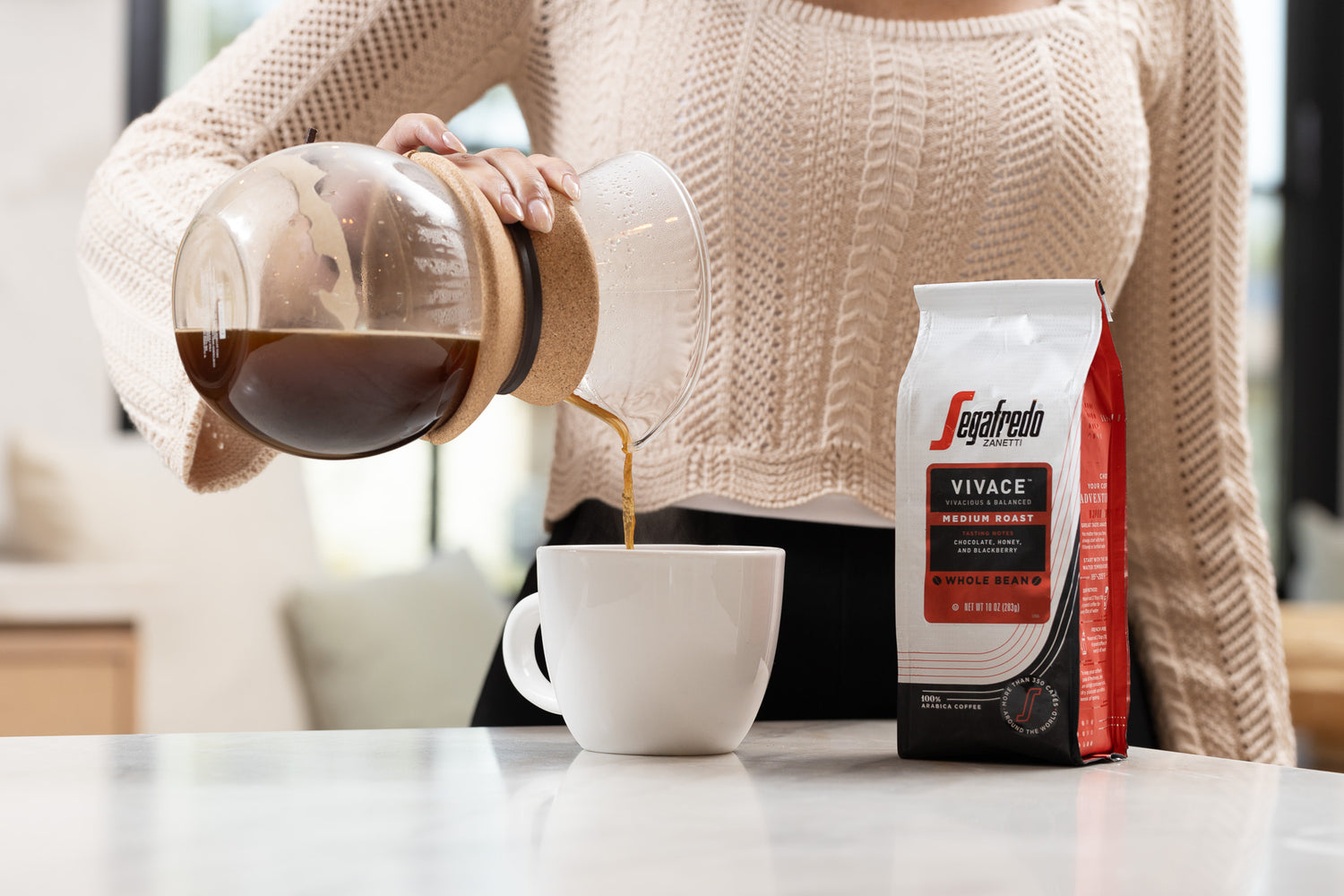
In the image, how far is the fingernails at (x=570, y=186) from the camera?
1.68 ft

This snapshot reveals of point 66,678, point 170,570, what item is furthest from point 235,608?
point 66,678

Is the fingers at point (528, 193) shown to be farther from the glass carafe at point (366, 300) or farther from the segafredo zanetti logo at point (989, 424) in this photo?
the segafredo zanetti logo at point (989, 424)

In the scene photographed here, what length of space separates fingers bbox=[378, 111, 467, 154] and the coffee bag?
0.22 meters

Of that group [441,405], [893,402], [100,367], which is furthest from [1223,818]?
[100,367]

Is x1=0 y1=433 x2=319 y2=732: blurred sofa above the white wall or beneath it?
beneath

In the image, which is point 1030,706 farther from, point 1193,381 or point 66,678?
point 66,678

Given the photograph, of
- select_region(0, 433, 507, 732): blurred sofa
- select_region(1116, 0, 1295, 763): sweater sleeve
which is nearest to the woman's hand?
select_region(1116, 0, 1295, 763): sweater sleeve

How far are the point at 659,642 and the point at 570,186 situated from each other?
188 mm

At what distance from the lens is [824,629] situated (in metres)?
0.80

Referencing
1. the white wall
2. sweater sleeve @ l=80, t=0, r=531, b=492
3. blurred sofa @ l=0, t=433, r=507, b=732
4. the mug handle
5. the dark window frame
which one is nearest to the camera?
the mug handle

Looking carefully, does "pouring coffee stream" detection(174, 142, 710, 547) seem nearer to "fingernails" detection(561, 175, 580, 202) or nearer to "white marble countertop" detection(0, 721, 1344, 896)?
"fingernails" detection(561, 175, 580, 202)

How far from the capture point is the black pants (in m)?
0.80

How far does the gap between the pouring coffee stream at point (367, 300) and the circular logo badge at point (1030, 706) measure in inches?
8.7

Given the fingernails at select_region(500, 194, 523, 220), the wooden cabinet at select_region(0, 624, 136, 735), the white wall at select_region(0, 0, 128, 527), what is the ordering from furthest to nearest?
the white wall at select_region(0, 0, 128, 527) < the wooden cabinet at select_region(0, 624, 136, 735) < the fingernails at select_region(500, 194, 523, 220)
